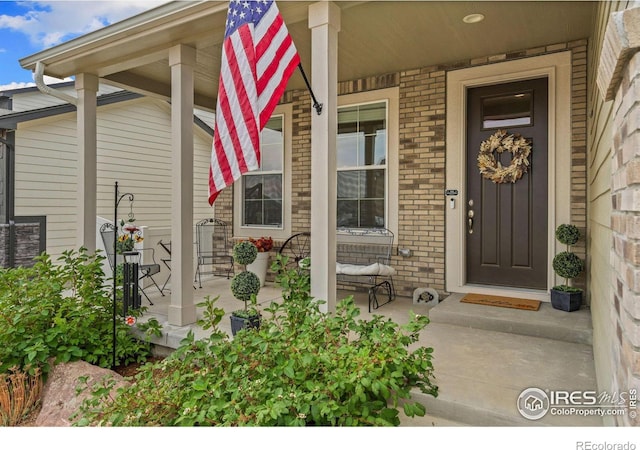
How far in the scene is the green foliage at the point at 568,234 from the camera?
367 cm

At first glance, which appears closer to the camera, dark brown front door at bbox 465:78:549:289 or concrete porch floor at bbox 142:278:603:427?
concrete porch floor at bbox 142:278:603:427

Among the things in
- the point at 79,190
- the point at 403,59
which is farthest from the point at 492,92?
the point at 79,190

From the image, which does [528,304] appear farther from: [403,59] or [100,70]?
[100,70]

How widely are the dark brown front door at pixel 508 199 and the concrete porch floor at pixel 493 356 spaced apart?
0.46 meters

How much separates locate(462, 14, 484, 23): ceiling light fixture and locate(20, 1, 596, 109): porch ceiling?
0.13ft

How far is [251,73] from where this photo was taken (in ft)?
8.14

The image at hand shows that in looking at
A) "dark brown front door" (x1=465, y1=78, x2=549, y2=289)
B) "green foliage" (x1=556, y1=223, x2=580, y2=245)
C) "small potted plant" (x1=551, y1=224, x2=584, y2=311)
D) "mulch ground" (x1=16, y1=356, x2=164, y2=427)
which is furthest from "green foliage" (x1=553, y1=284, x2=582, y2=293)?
"mulch ground" (x1=16, y1=356, x2=164, y2=427)

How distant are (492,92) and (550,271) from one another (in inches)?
73.3

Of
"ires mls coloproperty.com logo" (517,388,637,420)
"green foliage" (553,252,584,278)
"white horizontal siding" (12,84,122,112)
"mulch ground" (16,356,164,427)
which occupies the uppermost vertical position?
"white horizontal siding" (12,84,122,112)

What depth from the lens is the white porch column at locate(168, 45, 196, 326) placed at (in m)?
3.61

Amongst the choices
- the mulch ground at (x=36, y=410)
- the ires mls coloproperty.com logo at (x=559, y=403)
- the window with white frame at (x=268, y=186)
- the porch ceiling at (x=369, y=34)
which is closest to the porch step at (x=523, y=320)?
the ires mls coloproperty.com logo at (x=559, y=403)

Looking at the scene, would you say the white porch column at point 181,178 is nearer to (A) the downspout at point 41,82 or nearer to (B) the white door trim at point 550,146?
(A) the downspout at point 41,82

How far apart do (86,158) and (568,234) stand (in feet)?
15.5

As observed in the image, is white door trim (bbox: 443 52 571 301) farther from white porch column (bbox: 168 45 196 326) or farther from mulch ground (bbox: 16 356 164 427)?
mulch ground (bbox: 16 356 164 427)
